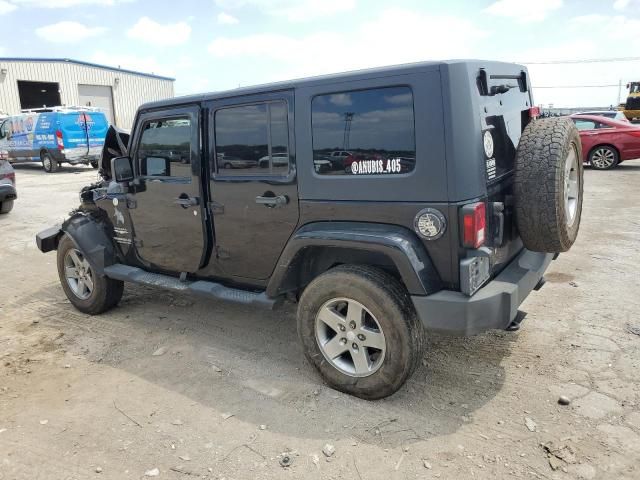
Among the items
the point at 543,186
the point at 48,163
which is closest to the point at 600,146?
the point at 543,186

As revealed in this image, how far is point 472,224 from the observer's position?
9.02 ft

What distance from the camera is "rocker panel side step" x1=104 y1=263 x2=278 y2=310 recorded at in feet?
12.0

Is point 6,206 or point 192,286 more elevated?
point 6,206

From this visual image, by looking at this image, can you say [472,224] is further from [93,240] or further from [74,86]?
[74,86]

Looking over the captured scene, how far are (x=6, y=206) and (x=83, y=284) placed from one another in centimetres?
675

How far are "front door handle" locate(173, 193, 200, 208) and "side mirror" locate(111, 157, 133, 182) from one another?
1.88 ft

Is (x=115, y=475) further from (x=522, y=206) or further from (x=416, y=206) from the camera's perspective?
(x=522, y=206)

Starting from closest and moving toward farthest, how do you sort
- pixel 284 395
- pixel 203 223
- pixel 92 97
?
1. pixel 284 395
2. pixel 203 223
3. pixel 92 97

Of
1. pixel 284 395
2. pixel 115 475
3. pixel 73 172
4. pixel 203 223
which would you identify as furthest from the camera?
pixel 73 172

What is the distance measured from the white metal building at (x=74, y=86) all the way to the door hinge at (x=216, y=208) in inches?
979

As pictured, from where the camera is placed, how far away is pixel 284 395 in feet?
10.9

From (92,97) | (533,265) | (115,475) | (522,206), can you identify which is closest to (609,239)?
(533,265)

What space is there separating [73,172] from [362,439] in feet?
60.8

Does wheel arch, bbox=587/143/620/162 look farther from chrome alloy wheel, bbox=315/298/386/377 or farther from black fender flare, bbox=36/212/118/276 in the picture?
black fender flare, bbox=36/212/118/276
